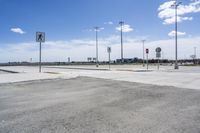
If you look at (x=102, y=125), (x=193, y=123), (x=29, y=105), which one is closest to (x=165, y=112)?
(x=193, y=123)

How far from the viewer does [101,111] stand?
22.3ft

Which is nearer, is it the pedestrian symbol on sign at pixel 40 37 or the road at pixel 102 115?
the road at pixel 102 115

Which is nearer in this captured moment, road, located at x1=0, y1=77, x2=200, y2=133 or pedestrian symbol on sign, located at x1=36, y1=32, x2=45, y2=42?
road, located at x1=0, y1=77, x2=200, y2=133

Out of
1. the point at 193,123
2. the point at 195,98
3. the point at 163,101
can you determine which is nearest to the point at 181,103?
the point at 163,101

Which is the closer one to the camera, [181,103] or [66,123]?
[66,123]

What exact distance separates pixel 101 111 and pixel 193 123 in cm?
241

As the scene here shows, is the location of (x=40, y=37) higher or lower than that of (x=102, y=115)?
higher

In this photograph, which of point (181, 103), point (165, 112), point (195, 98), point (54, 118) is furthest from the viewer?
point (195, 98)

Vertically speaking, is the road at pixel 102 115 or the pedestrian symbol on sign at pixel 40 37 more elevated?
the pedestrian symbol on sign at pixel 40 37

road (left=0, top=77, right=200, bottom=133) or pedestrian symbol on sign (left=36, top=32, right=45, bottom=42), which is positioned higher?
pedestrian symbol on sign (left=36, top=32, right=45, bottom=42)

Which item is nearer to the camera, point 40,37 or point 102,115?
point 102,115

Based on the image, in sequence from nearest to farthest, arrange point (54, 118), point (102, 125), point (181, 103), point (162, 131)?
point (162, 131) < point (102, 125) < point (54, 118) < point (181, 103)

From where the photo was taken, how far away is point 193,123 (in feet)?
18.5

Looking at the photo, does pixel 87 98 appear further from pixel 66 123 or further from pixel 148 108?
pixel 66 123
